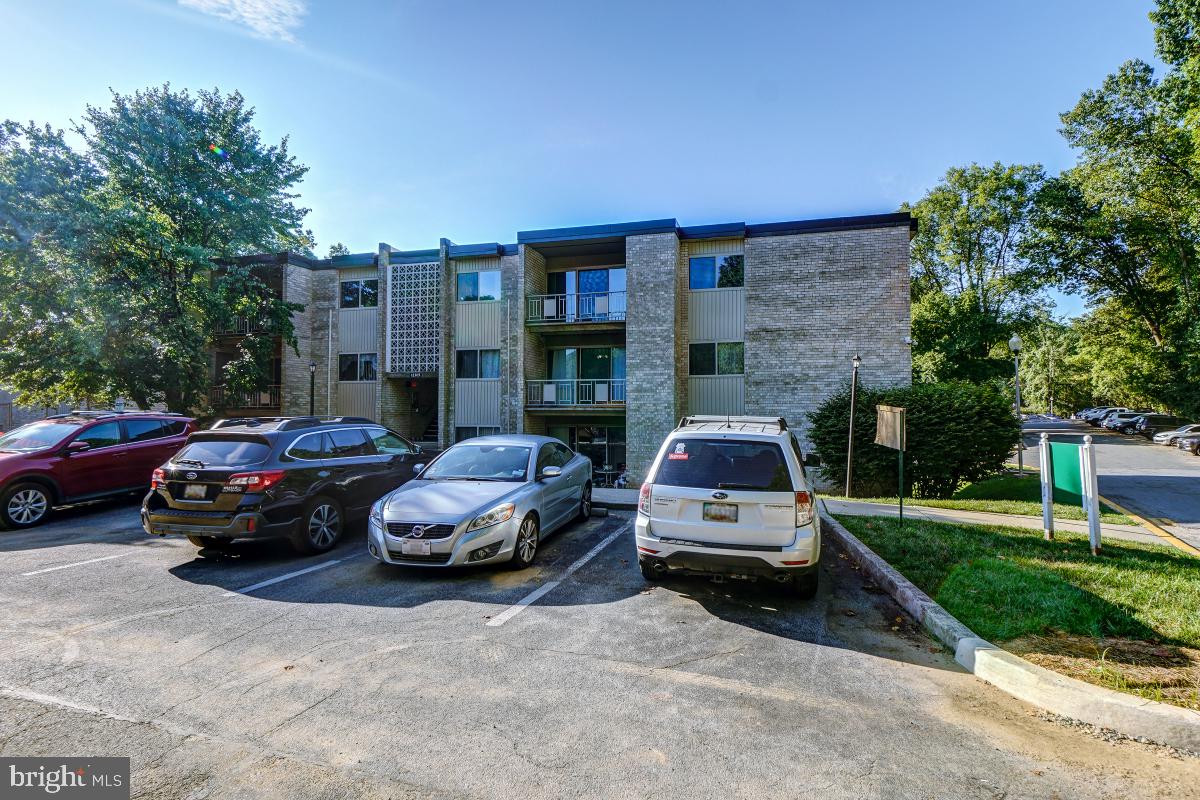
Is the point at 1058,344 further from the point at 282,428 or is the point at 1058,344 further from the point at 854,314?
the point at 282,428

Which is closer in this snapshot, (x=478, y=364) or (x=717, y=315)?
(x=717, y=315)

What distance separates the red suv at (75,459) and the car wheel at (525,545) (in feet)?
28.1

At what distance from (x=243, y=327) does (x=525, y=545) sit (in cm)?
2221

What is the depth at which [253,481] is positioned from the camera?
6512 millimetres

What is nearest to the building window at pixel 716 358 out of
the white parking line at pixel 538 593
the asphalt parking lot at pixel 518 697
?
the white parking line at pixel 538 593

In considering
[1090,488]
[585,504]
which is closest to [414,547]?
[585,504]

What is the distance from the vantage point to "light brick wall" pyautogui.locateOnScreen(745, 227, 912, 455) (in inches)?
648

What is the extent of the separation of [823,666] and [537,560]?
151 inches

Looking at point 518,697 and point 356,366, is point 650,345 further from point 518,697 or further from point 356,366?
point 518,697

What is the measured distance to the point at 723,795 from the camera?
2.56 meters

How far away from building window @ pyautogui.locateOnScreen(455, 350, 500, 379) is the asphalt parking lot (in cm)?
1471

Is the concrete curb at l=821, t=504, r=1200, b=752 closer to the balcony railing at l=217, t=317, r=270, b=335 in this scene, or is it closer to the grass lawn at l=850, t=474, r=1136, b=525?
the grass lawn at l=850, t=474, r=1136, b=525

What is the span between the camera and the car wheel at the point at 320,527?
6957mm
